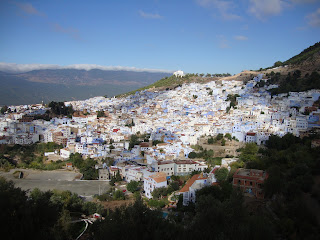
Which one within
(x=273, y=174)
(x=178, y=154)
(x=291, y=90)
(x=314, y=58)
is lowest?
(x=178, y=154)

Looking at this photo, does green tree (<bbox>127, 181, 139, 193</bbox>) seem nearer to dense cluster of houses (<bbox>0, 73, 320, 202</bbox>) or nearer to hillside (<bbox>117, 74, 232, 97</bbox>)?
dense cluster of houses (<bbox>0, 73, 320, 202</bbox>)

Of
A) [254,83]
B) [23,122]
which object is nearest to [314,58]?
[254,83]

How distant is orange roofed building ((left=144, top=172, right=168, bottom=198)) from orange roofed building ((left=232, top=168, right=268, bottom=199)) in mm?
2549

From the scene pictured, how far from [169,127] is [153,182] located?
7.79m

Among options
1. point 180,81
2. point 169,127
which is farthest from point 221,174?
point 180,81

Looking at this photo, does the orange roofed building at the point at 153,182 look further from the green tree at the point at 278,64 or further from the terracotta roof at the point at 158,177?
the green tree at the point at 278,64

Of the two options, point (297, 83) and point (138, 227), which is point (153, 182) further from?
point (297, 83)

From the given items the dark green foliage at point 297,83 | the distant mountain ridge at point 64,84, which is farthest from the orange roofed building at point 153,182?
the distant mountain ridge at point 64,84

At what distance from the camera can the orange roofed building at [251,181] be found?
22.6 feet

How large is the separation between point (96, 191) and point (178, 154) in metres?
4.14

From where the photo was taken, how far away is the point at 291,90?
63.1 feet

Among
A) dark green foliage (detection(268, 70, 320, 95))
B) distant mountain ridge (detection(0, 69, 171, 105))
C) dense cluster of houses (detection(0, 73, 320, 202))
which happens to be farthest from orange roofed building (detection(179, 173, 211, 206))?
distant mountain ridge (detection(0, 69, 171, 105))

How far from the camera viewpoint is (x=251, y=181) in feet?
23.4

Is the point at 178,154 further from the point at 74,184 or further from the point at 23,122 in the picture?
the point at 23,122
